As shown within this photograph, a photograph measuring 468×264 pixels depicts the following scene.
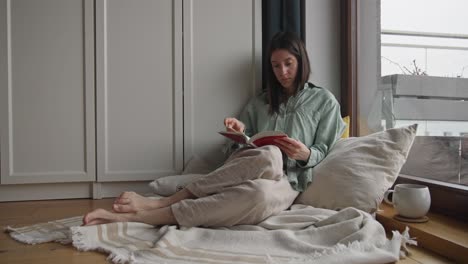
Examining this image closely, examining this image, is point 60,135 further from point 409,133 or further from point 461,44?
point 461,44

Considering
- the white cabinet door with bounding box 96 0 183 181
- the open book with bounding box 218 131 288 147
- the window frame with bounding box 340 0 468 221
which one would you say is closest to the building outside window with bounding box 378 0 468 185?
the window frame with bounding box 340 0 468 221

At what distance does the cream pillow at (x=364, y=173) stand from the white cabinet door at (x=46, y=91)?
1.13 m

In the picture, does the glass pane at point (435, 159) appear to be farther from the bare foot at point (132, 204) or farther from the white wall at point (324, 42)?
the bare foot at point (132, 204)

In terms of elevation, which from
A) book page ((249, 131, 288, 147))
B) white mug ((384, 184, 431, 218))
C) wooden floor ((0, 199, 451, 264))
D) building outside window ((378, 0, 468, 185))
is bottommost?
wooden floor ((0, 199, 451, 264))

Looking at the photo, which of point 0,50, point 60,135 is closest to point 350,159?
point 60,135

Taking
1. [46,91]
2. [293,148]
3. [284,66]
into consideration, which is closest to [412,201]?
[293,148]

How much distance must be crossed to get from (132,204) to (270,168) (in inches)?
19.5

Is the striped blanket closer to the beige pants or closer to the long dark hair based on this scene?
the beige pants

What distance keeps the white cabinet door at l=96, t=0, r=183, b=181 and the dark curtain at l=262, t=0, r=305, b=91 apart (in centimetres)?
49

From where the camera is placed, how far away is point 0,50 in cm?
177

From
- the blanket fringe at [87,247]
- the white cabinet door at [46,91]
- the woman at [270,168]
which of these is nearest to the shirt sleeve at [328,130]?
the woman at [270,168]

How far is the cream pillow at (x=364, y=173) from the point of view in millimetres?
1326

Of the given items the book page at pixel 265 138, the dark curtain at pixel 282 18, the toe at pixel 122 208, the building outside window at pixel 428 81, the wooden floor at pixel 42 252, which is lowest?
the wooden floor at pixel 42 252

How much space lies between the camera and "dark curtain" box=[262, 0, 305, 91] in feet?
6.68
